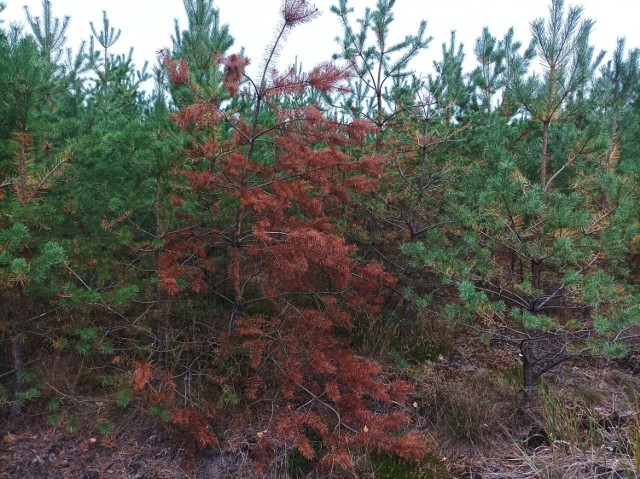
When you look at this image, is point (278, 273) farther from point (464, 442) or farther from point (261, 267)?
point (464, 442)

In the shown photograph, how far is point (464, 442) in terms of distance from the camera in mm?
3832

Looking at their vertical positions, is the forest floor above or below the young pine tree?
below

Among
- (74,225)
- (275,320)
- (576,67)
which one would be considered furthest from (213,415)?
(576,67)

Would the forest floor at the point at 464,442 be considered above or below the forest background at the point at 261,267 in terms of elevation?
below

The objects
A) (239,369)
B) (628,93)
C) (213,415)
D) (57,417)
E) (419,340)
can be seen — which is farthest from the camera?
(628,93)

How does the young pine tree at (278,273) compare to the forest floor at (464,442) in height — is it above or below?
above

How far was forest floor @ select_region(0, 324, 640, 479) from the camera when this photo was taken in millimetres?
3453

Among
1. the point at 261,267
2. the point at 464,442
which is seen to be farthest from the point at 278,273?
the point at 464,442

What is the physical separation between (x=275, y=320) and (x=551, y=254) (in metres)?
1.97

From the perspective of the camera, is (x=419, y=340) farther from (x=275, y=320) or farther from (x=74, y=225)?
(x=74, y=225)

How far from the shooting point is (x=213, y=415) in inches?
147

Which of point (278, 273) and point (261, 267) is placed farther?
point (261, 267)

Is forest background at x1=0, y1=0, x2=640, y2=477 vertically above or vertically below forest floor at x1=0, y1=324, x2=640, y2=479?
above

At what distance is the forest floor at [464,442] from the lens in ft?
11.3
